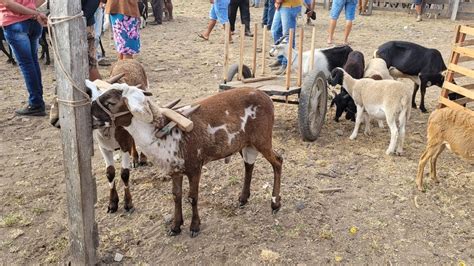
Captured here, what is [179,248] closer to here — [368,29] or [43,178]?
[43,178]

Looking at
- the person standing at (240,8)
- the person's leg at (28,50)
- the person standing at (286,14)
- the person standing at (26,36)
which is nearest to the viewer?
the person standing at (26,36)

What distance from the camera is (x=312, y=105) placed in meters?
5.81

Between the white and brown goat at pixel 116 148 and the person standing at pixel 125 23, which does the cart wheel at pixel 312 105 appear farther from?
the person standing at pixel 125 23

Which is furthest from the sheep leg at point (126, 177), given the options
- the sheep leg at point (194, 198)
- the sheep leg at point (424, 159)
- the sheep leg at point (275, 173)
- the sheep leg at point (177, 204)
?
the sheep leg at point (424, 159)

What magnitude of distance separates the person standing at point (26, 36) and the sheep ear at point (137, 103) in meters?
2.96

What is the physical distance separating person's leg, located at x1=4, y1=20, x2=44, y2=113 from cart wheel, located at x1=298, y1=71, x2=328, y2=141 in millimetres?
3999

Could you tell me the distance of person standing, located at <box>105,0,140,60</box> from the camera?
21.8ft

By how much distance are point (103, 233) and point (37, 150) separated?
2234 mm

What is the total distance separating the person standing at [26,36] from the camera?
5.68 meters

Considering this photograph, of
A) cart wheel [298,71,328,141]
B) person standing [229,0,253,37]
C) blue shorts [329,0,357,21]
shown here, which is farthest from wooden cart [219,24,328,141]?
person standing [229,0,253,37]

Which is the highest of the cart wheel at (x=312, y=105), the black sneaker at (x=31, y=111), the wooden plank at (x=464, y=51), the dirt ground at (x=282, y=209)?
the wooden plank at (x=464, y=51)

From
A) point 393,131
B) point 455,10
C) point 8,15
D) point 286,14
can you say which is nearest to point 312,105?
point 393,131

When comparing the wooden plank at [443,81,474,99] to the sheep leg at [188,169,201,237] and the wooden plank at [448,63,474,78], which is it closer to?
the wooden plank at [448,63,474,78]

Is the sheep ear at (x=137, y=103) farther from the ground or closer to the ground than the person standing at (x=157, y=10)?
farther from the ground
